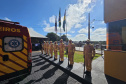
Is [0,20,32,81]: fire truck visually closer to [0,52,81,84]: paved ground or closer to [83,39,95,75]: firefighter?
[0,52,81,84]: paved ground

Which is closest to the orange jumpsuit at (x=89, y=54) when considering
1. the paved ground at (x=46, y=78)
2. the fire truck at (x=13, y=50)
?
the paved ground at (x=46, y=78)

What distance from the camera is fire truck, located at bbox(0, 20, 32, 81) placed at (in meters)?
2.31

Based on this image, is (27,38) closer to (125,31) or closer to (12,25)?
(12,25)

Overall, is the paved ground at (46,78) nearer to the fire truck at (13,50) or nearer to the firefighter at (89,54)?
the fire truck at (13,50)

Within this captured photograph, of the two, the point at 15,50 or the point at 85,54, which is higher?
the point at 15,50

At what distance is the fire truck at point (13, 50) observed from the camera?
90.8 inches

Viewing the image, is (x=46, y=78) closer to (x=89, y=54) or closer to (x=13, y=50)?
(x=13, y=50)

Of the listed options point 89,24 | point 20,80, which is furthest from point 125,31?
point 89,24

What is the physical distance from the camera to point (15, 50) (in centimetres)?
257

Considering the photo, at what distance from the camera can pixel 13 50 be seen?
2.52m

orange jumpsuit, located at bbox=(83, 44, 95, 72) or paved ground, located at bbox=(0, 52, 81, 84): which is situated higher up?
orange jumpsuit, located at bbox=(83, 44, 95, 72)

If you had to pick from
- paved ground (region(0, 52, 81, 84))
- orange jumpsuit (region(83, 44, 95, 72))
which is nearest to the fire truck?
paved ground (region(0, 52, 81, 84))

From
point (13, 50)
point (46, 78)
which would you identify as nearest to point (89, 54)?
point (46, 78)

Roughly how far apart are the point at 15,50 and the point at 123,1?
520 centimetres
